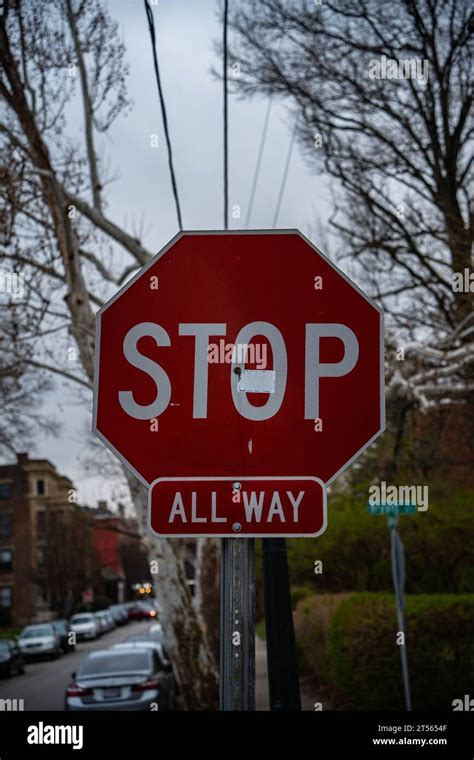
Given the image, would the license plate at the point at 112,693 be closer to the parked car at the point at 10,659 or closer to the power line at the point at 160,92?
the power line at the point at 160,92

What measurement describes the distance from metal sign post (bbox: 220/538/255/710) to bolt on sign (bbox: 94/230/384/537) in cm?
7

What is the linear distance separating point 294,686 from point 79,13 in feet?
32.9

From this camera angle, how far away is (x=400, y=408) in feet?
63.9

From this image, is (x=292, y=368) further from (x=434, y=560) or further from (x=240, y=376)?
(x=434, y=560)

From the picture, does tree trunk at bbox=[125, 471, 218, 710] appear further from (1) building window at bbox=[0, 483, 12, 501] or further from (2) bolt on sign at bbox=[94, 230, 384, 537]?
(1) building window at bbox=[0, 483, 12, 501]

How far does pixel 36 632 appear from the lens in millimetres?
38406

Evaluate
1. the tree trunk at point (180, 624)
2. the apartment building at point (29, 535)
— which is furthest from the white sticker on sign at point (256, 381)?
the apartment building at point (29, 535)

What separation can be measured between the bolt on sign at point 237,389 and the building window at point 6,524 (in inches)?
A: 2171

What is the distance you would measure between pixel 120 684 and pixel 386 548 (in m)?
6.41

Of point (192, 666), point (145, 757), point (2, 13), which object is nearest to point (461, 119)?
point (2, 13)

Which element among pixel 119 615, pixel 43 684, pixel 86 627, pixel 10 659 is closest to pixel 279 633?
pixel 43 684

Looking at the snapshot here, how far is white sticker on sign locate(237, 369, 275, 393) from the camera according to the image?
8.63 ft

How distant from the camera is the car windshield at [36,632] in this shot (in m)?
37.9

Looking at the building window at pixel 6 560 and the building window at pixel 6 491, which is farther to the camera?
the building window at pixel 6 560
